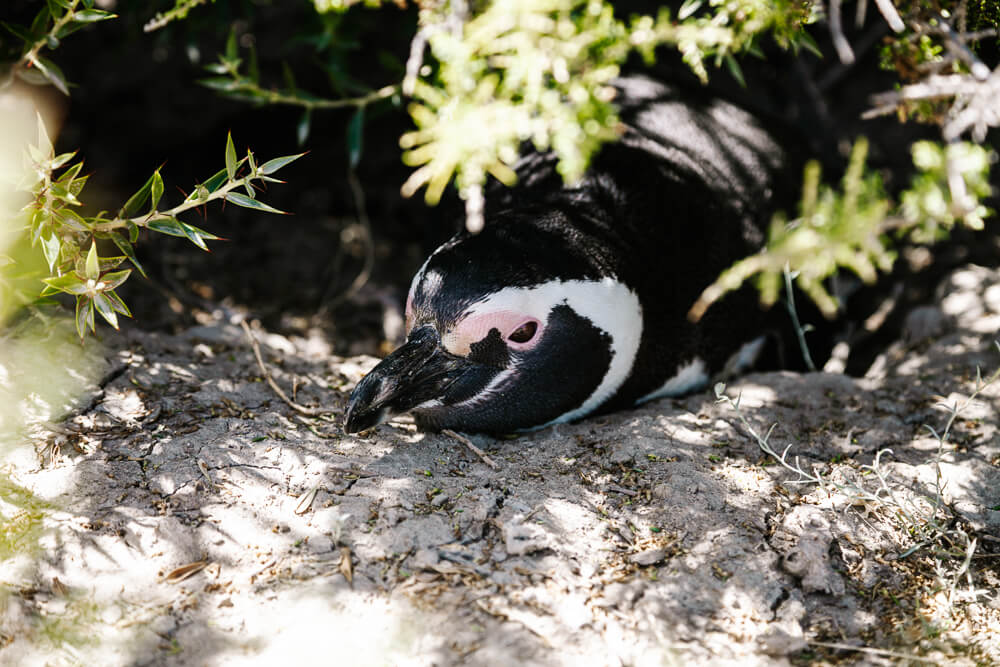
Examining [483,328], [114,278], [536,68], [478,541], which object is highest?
[536,68]

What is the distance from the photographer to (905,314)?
3381mm

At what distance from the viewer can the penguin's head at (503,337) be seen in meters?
2.17

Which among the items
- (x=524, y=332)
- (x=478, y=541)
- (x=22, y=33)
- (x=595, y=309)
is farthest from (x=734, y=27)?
(x=22, y=33)

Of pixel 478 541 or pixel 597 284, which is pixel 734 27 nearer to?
pixel 597 284

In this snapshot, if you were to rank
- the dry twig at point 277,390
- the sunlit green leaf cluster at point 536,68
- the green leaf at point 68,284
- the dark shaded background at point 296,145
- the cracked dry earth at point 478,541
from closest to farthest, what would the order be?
the cracked dry earth at point 478,541, the green leaf at point 68,284, the sunlit green leaf cluster at point 536,68, the dry twig at point 277,390, the dark shaded background at point 296,145

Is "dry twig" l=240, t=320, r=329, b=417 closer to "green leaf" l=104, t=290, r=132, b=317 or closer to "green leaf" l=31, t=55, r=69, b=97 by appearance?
"green leaf" l=104, t=290, r=132, b=317

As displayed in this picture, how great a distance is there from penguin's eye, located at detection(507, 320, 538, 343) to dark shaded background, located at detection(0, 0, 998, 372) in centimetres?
132

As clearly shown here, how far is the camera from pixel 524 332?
2273 millimetres

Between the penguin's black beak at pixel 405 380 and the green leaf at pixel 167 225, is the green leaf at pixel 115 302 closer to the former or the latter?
the green leaf at pixel 167 225

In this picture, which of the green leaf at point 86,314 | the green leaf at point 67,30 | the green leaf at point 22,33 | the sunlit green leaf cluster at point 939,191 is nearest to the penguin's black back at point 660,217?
the sunlit green leaf cluster at point 939,191

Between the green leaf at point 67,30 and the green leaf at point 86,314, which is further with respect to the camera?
the green leaf at point 67,30

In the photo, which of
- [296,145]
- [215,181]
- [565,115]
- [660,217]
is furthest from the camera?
[296,145]

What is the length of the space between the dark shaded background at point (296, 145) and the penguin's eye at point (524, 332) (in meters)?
1.32

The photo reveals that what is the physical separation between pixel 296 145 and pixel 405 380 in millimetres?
2497
